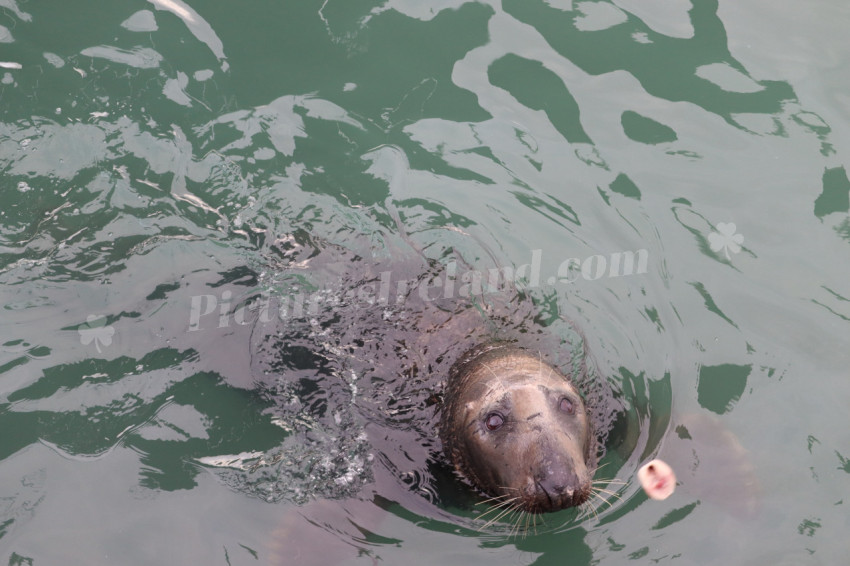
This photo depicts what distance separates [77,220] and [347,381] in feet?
9.57

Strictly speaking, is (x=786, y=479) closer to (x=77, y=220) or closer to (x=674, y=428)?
(x=674, y=428)

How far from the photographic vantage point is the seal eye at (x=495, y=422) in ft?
18.6

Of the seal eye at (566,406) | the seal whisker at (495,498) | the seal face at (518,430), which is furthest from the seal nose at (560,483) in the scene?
the seal eye at (566,406)

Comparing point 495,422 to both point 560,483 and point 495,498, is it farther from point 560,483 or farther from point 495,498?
point 560,483

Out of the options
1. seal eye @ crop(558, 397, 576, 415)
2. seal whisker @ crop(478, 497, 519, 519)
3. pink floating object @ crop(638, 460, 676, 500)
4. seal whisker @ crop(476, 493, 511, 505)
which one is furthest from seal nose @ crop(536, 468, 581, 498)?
pink floating object @ crop(638, 460, 676, 500)

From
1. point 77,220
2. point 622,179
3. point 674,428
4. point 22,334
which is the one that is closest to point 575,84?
point 622,179

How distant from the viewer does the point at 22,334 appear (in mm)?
6738

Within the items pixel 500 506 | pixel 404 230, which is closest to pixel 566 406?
pixel 500 506

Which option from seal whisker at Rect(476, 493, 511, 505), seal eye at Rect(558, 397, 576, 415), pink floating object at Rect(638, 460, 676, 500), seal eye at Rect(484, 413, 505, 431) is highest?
seal eye at Rect(558, 397, 576, 415)

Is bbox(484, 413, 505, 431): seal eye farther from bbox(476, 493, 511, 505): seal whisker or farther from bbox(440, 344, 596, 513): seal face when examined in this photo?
bbox(476, 493, 511, 505): seal whisker

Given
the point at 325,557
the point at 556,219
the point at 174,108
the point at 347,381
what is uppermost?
the point at 174,108

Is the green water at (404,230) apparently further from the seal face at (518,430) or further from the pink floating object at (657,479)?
the seal face at (518,430)

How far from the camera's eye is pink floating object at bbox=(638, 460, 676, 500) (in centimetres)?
599

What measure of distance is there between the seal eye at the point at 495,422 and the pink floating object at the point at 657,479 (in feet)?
4.01
